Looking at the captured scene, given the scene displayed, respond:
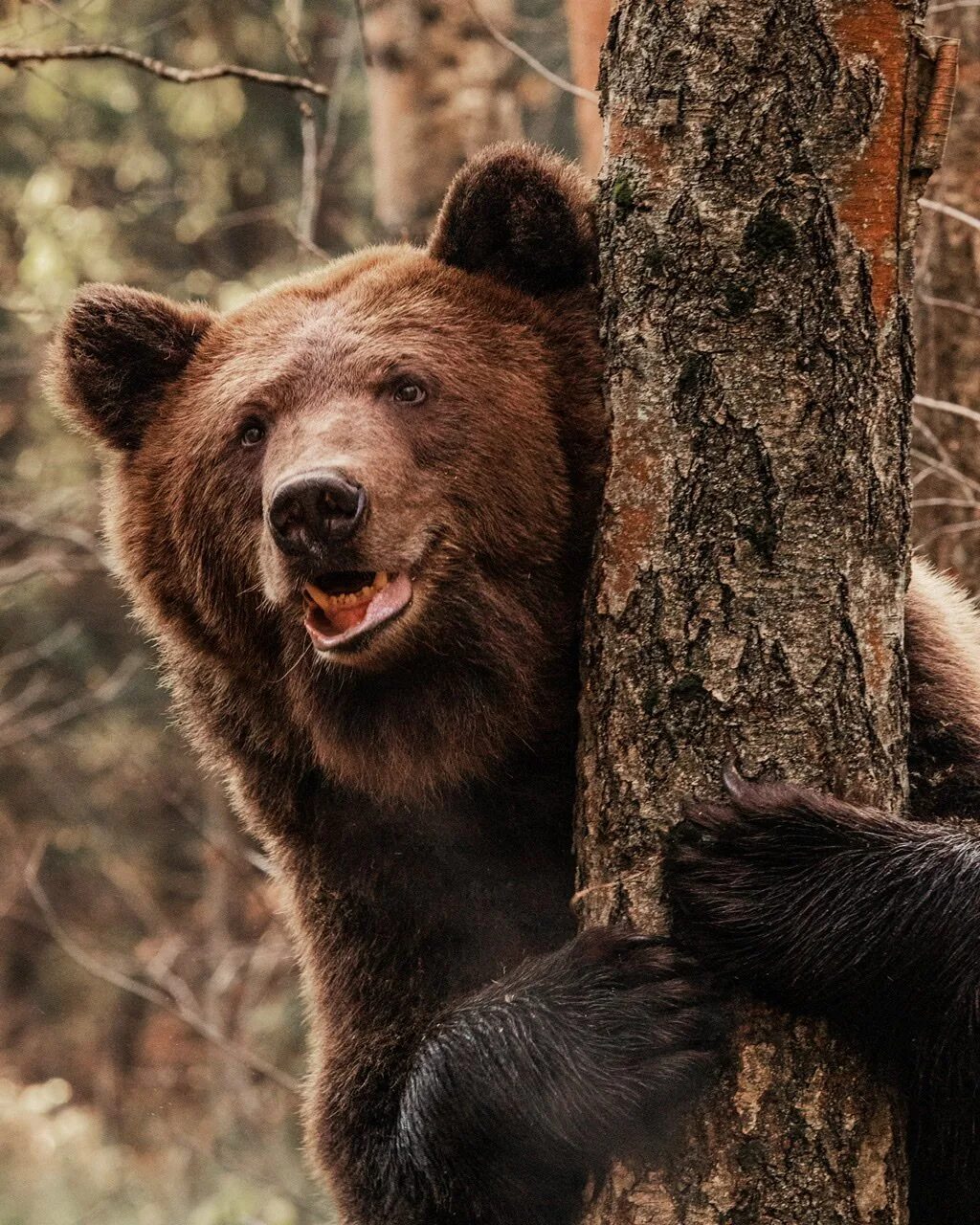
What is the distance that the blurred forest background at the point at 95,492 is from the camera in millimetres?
7996

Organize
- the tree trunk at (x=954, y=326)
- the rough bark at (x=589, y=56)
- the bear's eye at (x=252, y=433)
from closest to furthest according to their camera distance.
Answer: the bear's eye at (x=252, y=433), the tree trunk at (x=954, y=326), the rough bark at (x=589, y=56)

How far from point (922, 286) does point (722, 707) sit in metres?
3.85

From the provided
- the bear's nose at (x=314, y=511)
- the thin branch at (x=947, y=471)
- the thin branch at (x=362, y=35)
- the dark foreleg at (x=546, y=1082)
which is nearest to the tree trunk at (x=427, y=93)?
the thin branch at (x=362, y=35)

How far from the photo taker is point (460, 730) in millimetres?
3867

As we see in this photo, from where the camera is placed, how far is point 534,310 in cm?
405

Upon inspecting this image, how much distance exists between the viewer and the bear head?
144 inches

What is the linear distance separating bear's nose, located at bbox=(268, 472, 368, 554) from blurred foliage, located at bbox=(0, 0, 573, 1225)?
666 centimetres

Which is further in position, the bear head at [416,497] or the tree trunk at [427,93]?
Answer: the tree trunk at [427,93]

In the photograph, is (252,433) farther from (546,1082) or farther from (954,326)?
(954,326)

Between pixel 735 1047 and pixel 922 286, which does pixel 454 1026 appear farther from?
pixel 922 286

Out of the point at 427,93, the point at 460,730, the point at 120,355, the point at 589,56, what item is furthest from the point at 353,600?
the point at 427,93

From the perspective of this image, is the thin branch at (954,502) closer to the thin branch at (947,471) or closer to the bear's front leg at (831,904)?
the thin branch at (947,471)

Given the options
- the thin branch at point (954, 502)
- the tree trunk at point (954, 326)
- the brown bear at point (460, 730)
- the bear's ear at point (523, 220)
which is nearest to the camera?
the brown bear at point (460, 730)

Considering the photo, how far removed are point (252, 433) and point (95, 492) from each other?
707cm
